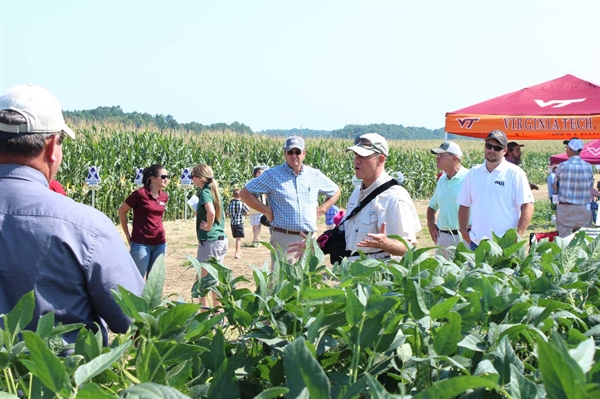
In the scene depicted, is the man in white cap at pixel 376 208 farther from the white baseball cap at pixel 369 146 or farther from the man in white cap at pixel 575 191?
the man in white cap at pixel 575 191

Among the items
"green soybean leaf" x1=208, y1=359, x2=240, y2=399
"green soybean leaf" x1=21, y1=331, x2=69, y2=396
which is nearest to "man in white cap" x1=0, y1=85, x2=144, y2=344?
"green soybean leaf" x1=208, y1=359, x2=240, y2=399

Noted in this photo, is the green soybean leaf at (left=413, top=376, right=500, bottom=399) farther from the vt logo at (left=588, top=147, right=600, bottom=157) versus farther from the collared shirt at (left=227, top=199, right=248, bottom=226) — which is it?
the vt logo at (left=588, top=147, right=600, bottom=157)

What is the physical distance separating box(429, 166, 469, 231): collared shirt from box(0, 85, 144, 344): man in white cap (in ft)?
18.8

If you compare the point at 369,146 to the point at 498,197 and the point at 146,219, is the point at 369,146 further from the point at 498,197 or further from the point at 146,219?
the point at 146,219

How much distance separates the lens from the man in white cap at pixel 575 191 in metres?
10.6

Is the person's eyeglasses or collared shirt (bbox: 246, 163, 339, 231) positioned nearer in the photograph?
the person's eyeglasses

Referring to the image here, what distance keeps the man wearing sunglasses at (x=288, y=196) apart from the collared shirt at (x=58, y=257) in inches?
195

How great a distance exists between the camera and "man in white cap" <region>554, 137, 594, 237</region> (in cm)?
1061

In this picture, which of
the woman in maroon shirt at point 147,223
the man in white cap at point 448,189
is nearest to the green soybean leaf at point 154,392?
the man in white cap at point 448,189

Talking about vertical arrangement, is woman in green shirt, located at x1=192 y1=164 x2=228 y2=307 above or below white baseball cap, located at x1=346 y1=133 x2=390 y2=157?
below

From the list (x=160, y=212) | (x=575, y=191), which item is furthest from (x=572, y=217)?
(x=160, y=212)

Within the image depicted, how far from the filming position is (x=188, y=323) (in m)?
1.55

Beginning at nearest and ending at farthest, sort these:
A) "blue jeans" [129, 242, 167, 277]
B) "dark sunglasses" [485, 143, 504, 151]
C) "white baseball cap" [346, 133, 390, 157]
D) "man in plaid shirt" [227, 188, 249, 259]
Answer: "white baseball cap" [346, 133, 390, 157] < "dark sunglasses" [485, 143, 504, 151] < "blue jeans" [129, 242, 167, 277] < "man in plaid shirt" [227, 188, 249, 259]

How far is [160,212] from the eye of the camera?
26.6ft
